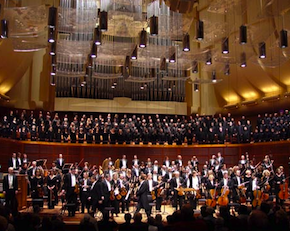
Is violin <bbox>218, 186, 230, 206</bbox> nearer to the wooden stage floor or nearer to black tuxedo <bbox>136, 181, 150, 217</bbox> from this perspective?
the wooden stage floor

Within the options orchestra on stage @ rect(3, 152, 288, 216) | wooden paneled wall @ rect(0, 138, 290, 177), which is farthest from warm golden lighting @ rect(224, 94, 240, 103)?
orchestra on stage @ rect(3, 152, 288, 216)

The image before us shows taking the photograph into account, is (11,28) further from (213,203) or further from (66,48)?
(213,203)

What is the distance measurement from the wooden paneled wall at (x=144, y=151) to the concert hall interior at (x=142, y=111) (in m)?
0.05

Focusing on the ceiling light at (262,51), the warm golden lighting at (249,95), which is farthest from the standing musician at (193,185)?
the warm golden lighting at (249,95)

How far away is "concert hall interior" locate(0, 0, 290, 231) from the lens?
33.2ft

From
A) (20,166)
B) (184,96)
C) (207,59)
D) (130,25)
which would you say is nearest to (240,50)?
(207,59)

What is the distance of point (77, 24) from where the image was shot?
1210 centimetres

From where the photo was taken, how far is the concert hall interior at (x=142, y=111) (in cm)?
1013

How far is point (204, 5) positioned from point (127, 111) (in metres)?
6.30

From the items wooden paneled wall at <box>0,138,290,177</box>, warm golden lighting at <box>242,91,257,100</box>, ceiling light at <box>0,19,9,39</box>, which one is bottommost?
wooden paneled wall at <box>0,138,290,177</box>

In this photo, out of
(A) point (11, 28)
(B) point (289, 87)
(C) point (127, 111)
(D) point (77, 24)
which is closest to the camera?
(A) point (11, 28)

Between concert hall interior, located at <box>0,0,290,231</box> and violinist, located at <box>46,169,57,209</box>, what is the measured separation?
0.15 feet

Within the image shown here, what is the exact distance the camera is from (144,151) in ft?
57.6

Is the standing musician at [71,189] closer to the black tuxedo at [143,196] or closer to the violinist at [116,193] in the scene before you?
the violinist at [116,193]
